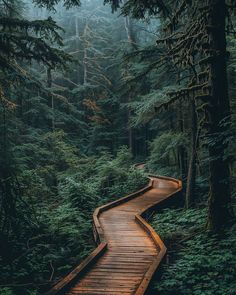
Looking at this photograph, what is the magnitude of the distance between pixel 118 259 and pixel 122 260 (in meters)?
0.12

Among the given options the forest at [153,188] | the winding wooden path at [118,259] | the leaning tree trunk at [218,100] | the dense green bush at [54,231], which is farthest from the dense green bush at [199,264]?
the dense green bush at [54,231]

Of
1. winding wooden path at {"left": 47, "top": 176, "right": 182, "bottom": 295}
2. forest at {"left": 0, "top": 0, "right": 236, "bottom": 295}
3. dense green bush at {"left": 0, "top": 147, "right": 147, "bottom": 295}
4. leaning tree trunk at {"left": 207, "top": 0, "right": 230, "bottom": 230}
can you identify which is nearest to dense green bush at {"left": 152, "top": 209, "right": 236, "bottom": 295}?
forest at {"left": 0, "top": 0, "right": 236, "bottom": 295}

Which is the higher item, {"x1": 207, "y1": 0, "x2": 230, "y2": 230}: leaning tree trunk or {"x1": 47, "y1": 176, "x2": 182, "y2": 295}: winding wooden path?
{"x1": 207, "y1": 0, "x2": 230, "y2": 230}: leaning tree trunk

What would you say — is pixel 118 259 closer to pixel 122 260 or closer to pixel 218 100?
pixel 122 260

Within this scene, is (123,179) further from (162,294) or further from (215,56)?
(162,294)

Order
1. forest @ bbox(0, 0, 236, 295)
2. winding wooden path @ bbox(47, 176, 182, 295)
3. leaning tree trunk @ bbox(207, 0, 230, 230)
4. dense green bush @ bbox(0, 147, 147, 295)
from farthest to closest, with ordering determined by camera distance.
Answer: leaning tree trunk @ bbox(207, 0, 230, 230)
dense green bush @ bbox(0, 147, 147, 295)
forest @ bbox(0, 0, 236, 295)
winding wooden path @ bbox(47, 176, 182, 295)

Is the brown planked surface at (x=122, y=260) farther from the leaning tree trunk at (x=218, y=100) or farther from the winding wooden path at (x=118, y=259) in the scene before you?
the leaning tree trunk at (x=218, y=100)

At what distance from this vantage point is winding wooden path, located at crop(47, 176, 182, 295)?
7.11 metres

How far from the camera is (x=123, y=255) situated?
9.34m

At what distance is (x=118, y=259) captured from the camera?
9.00 meters

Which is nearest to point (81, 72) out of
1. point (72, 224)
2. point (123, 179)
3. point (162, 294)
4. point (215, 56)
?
point (123, 179)

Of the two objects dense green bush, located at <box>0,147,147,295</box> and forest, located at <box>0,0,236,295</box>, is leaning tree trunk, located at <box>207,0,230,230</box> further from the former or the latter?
dense green bush, located at <box>0,147,147,295</box>

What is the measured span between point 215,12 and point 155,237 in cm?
636

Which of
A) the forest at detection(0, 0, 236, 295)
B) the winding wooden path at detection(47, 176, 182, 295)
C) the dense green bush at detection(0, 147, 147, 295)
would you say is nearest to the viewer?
the winding wooden path at detection(47, 176, 182, 295)
